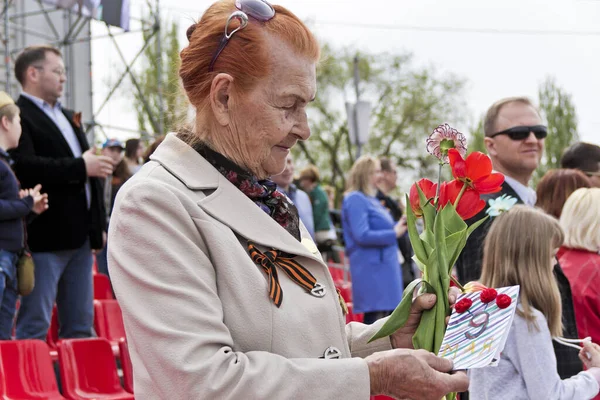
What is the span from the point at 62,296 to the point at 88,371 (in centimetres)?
58

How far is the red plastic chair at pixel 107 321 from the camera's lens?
5.69 meters

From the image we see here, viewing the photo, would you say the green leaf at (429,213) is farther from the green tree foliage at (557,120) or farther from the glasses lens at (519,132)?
the green tree foliage at (557,120)

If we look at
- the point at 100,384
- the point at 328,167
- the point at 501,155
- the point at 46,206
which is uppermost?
the point at 501,155

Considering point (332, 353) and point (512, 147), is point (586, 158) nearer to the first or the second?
point (512, 147)

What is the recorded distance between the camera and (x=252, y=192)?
199cm

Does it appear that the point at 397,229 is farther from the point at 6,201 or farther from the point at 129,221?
the point at 129,221

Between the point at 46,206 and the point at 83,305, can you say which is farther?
the point at 83,305

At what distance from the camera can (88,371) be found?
15.2 ft

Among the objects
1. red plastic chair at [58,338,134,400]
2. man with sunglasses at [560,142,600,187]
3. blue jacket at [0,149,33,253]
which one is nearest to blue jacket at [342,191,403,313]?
man with sunglasses at [560,142,600,187]

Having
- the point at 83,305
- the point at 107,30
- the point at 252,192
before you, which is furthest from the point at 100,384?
the point at 107,30

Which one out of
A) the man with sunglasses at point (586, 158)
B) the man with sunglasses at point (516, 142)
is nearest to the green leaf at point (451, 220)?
the man with sunglasses at point (516, 142)

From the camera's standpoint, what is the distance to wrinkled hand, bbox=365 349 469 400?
5.73 ft

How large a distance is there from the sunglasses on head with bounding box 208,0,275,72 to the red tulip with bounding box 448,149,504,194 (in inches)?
23.1

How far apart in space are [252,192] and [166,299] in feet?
1.27
